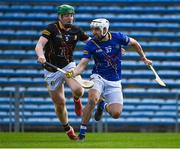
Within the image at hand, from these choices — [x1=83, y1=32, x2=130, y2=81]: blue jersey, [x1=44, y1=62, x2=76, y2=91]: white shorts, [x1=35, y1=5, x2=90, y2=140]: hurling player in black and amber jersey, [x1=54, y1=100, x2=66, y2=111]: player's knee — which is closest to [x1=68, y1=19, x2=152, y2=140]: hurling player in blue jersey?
[x1=83, y1=32, x2=130, y2=81]: blue jersey

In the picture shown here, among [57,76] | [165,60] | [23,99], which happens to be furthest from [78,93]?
[165,60]

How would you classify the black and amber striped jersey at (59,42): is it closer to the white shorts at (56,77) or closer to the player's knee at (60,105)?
the white shorts at (56,77)

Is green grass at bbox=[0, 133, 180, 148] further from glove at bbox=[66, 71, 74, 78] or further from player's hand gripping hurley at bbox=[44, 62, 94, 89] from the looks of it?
glove at bbox=[66, 71, 74, 78]

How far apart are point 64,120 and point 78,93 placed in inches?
22.9

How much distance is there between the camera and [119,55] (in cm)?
991

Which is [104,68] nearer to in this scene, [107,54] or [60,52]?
[107,54]

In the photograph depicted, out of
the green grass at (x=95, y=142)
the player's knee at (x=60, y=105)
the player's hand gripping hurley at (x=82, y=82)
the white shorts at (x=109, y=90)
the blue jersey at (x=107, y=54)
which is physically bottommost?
the green grass at (x=95, y=142)

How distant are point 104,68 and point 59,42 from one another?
0.74 metres

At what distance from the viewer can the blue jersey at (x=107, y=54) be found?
383 inches

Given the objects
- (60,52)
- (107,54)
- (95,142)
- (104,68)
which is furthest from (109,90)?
(60,52)

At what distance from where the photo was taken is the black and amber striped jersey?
1009 centimetres

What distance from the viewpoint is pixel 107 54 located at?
9.76 m

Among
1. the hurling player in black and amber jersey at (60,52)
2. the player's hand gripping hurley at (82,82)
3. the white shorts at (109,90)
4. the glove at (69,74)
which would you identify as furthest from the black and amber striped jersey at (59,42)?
the white shorts at (109,90)

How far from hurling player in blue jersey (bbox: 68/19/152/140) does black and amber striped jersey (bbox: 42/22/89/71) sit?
1.55 ft
